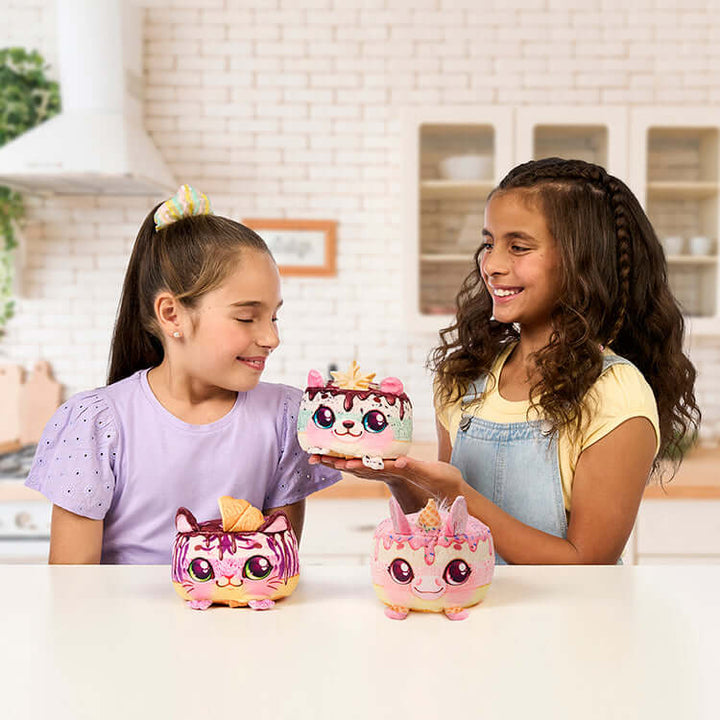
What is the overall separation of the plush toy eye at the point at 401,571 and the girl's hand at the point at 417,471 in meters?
0.14

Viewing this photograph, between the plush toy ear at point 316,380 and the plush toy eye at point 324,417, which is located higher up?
the plush toy ear at point 316,380

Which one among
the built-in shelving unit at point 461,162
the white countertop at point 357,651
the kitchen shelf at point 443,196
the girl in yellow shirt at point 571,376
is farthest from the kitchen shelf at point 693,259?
the white countertop at point 357,651

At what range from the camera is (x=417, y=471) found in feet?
3.05

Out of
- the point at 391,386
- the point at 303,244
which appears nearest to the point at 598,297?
the point at 391,386

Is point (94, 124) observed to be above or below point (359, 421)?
above

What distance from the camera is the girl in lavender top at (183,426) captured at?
3.59 ft

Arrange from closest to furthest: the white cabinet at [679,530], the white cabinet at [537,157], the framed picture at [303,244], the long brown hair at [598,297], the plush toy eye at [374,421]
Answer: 1. the plush toy eye at [374,421]
2. the long brown hair at [598,297]
3. the white cabinet at [679,530]
4. the white cabinet at [537,157]
5. the framed picture at [303,244]

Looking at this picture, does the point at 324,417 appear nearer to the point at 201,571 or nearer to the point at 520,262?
the point at 201,571

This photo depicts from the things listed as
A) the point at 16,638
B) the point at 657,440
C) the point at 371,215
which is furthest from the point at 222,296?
the point at 371,215

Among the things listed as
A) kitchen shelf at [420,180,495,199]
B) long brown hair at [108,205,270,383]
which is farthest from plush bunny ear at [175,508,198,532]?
kitchen shelf at [420,180,495,199]

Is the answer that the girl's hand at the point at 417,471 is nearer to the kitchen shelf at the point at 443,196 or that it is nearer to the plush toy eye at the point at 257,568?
the plush toy eye at the point at 257,568

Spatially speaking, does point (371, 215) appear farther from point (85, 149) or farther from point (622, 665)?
point (622, 665)

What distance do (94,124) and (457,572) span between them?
237 cm

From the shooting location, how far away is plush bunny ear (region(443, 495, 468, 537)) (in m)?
0.81
